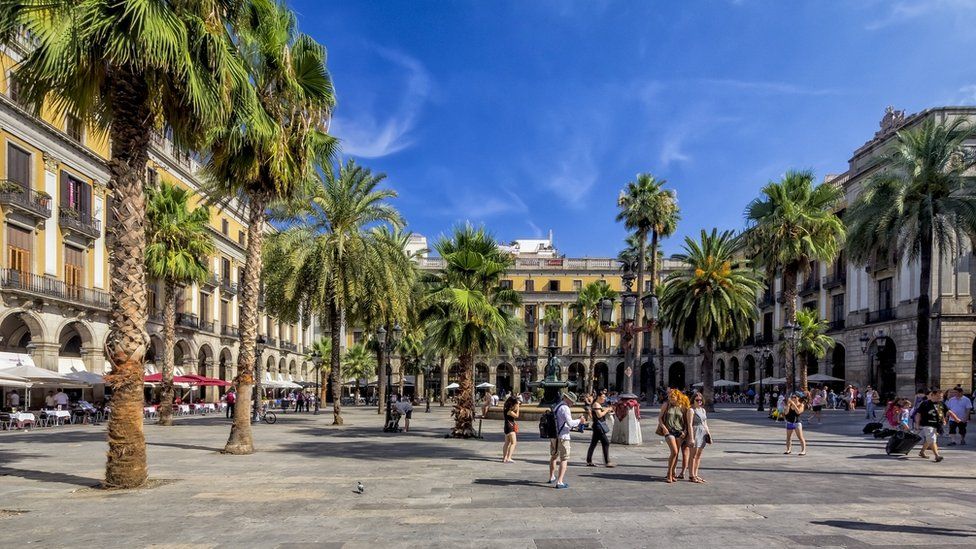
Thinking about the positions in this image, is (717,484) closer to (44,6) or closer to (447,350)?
(447,350)

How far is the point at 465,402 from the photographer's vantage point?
2017 cm

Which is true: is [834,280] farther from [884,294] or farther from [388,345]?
[388,345]

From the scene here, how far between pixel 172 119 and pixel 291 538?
8.14 metres

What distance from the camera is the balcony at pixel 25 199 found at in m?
27.9

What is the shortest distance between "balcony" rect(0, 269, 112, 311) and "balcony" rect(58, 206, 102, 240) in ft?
8.71

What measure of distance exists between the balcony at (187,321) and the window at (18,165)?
16175 millimetres

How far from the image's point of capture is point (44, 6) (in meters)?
10.7

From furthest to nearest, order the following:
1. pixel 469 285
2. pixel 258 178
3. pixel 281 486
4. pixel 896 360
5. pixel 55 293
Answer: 1. pixel 896 360
2. pixel 55 293
3. pixel 469 285
4. pixel 258 178
5. pixel 281 486

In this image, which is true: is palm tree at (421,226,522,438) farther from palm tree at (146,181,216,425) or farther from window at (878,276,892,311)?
window at (878,276,892,311)

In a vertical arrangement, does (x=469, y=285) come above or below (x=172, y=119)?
below

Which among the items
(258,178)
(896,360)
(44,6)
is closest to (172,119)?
(44,6)

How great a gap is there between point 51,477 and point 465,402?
418 inches

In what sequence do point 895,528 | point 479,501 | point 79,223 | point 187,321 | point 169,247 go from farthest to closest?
point 187,321
point 79,223
point 169,247
point 479,501
point 895,528

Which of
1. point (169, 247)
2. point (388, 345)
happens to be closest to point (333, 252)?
point (169, 247)
